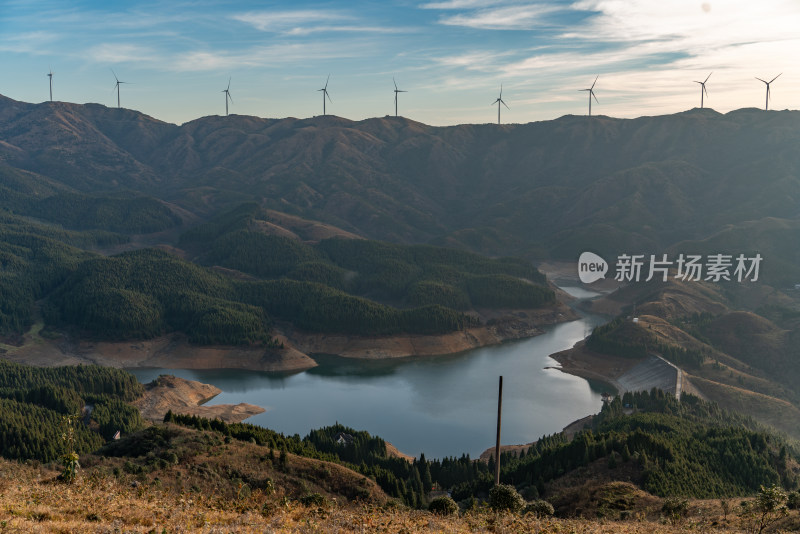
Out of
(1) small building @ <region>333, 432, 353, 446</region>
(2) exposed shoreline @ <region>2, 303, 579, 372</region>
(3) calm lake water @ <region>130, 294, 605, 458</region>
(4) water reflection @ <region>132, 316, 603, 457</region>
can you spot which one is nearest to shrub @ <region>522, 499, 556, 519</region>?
(1) small building @ <region>333, 432, 353, 446</region>

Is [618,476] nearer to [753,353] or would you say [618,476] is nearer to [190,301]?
[753,353]

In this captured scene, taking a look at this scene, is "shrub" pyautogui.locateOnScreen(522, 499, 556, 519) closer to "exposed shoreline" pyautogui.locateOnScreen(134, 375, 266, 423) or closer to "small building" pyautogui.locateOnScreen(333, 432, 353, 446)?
"small building" pyautogui.locateOnScreen(333, 432, 353, 446)

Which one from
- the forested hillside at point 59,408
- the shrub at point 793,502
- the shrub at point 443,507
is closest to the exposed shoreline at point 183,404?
the forested hillside at point 59,408

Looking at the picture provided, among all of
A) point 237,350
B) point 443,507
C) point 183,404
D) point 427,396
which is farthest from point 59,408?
point 443,507

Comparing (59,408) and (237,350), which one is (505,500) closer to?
(59,408)

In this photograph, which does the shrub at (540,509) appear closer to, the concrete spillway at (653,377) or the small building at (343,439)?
the small building at (343,439)
